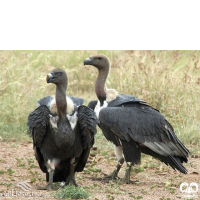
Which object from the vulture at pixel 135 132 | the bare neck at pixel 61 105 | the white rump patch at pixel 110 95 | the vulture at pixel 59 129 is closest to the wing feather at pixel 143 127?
the vulture at pixel 135 132

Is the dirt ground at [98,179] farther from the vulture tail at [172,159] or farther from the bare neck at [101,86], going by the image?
the bare neck at [101,86]

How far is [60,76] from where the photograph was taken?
258 inches

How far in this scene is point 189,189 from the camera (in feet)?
23.0

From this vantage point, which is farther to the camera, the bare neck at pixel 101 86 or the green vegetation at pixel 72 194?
the bare neck at pixel 101 86

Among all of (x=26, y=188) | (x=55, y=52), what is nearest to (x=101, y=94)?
(x=26, y=188)

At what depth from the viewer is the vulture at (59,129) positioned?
Result: 6344 mm

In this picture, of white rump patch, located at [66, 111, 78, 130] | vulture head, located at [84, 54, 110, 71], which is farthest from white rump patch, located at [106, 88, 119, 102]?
white rump patch, located at [66, 111, 78, 130]

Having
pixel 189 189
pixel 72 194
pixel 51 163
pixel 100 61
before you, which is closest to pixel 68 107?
pixel 51 163

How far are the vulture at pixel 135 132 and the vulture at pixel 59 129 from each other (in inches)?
31.5

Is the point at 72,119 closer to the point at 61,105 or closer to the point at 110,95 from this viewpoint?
the point at 61,105

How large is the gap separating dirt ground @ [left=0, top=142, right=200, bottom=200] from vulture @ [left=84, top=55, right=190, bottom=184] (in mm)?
333

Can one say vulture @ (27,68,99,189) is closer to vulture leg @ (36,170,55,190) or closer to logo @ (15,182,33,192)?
vulture leg @ (36,170,55,190)

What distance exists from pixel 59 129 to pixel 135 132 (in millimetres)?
1500

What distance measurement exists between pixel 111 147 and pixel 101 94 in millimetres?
1803
